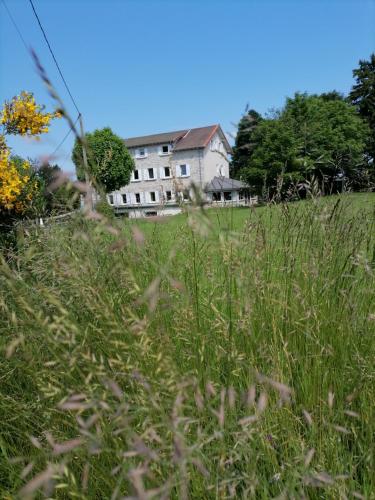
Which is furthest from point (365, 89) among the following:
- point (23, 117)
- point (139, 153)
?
point (23, 117)

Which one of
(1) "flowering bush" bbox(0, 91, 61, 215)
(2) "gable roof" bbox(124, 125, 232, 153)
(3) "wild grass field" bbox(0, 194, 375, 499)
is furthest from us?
(2) "gable roof" bbox(124, 125, 232, 153)

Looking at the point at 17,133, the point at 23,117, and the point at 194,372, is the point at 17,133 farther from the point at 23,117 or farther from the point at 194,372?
the point at 194,372

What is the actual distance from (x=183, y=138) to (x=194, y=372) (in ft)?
158

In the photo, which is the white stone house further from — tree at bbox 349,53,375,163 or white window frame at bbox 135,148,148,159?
tree at bbox 349,53,375,163

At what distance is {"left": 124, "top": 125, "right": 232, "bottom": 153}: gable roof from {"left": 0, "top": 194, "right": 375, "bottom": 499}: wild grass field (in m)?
43.4

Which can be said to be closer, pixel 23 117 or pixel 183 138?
pixel 23 117

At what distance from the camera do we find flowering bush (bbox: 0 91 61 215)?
13.5 feet

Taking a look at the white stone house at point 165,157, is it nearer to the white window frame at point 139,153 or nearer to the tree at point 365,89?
the white window frame at point 139,153

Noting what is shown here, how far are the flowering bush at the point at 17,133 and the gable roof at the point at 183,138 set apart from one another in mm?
40297

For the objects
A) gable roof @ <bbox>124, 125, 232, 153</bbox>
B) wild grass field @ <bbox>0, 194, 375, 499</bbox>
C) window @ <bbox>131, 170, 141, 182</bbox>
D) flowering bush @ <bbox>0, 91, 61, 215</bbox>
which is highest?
gable roof @ <bbox>124, 125, 232, 153</bbox>

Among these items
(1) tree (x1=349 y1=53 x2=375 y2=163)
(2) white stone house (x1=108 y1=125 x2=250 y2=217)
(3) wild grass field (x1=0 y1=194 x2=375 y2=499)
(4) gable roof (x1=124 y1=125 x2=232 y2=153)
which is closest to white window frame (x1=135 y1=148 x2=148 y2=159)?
(2) white stone house (x1=108 y1=125 x2=250 y2=217)

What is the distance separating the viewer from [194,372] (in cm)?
144

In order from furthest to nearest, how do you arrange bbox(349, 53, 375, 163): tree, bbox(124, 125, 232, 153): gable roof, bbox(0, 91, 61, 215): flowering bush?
bbox(124, 125, 232, 153): gable roof, bbox(349, 53, 375, 163): tree, bbox(0, 91, 61, 215): flowering bush

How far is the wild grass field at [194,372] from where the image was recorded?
35.8 inches
